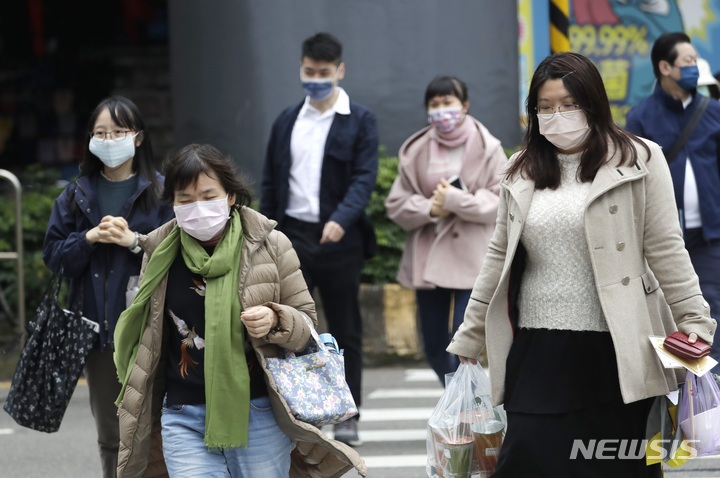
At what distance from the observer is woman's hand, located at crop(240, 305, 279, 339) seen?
12.0ft

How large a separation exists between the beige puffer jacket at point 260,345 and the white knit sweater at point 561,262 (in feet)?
2.61

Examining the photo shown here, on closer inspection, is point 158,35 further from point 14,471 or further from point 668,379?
point 668,379

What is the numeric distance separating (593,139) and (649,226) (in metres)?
0.34

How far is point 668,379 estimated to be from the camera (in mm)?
3674

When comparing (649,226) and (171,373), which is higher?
(649,226)

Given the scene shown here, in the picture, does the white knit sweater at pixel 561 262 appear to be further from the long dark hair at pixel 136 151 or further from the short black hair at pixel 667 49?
the short black hair at pixel 667 49

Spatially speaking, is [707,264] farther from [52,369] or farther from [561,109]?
[52,369]

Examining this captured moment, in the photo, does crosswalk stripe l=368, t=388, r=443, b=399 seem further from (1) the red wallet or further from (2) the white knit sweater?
(1) the red wallet

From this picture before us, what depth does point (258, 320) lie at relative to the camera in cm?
368

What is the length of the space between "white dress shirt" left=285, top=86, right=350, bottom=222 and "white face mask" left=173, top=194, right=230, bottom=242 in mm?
2326

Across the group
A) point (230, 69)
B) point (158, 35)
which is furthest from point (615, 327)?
point (158, 35)

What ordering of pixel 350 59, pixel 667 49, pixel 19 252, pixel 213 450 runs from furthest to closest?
pixel 350 59, pixel 19 252, pixel 667 49, pixel 213 450

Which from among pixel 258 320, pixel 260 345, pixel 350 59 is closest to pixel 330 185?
pixel 260 345

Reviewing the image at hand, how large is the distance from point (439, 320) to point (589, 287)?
102 inches
